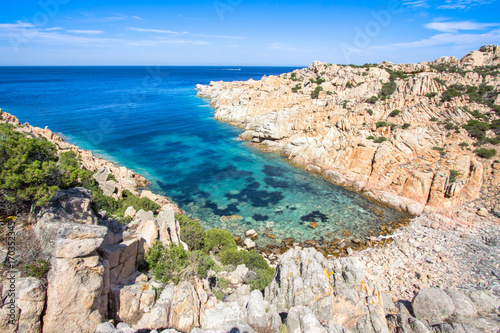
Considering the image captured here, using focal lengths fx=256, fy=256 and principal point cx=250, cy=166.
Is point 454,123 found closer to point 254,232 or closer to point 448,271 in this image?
point 448,271

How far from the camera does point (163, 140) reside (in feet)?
179

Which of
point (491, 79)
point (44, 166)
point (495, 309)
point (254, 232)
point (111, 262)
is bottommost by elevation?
point (254, 232)

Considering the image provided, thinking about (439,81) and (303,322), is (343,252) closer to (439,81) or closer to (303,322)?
(303,322)

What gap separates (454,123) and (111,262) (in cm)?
4536

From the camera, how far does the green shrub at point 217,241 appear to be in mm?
21391

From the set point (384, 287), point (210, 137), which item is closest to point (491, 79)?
point (384, 287)

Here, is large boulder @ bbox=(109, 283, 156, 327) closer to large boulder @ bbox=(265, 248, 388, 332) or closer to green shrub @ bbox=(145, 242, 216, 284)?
green shrub @ bbox=(145, 242, 216, 284)

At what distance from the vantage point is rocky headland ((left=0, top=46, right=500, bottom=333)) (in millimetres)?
8781

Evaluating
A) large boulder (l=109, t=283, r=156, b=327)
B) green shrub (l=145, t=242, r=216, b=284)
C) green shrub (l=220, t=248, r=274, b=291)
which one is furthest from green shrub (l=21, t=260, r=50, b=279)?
green shrub (l=220, t=248, r=274, b=291)

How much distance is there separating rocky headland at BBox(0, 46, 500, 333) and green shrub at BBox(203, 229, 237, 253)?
58 cm

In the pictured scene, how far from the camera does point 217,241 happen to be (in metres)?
22.1

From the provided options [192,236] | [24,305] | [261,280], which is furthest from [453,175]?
[24,305]

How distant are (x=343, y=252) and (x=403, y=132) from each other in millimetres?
23621

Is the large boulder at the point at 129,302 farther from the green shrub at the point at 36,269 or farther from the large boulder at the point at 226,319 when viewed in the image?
the green shrub at the point at 36,269
